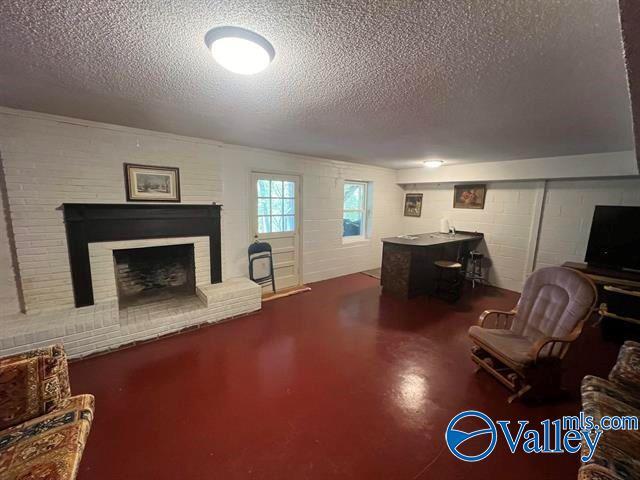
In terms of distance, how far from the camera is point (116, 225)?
279 centimetres

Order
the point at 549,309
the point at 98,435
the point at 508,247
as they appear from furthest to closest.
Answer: the point at 508,247 → the point at 549,309 → the point at 98,435

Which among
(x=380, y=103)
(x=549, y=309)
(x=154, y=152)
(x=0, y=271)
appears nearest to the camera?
(x=380, y=103)

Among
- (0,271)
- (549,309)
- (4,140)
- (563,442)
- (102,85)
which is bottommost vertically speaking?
(563,442)

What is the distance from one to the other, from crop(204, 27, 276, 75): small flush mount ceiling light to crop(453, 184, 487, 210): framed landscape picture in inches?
Answer: 188

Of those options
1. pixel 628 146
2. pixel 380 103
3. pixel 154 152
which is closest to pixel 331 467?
pixel 380 103

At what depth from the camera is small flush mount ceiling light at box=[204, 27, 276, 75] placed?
3.68ft

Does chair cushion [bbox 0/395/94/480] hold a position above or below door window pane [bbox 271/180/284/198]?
below

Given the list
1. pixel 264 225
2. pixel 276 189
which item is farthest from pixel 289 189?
pixel 264 225

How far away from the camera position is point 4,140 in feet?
7.39

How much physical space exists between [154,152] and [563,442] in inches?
172

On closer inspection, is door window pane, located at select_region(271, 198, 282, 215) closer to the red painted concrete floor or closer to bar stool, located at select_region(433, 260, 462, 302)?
the red painted concrete floor

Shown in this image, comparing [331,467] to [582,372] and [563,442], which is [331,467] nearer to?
[563,442]

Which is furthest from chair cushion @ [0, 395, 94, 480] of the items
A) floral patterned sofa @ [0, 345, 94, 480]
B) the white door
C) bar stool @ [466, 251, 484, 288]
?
bar stool @ [466, 251, 484, 288]

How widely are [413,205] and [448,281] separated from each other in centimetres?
237
